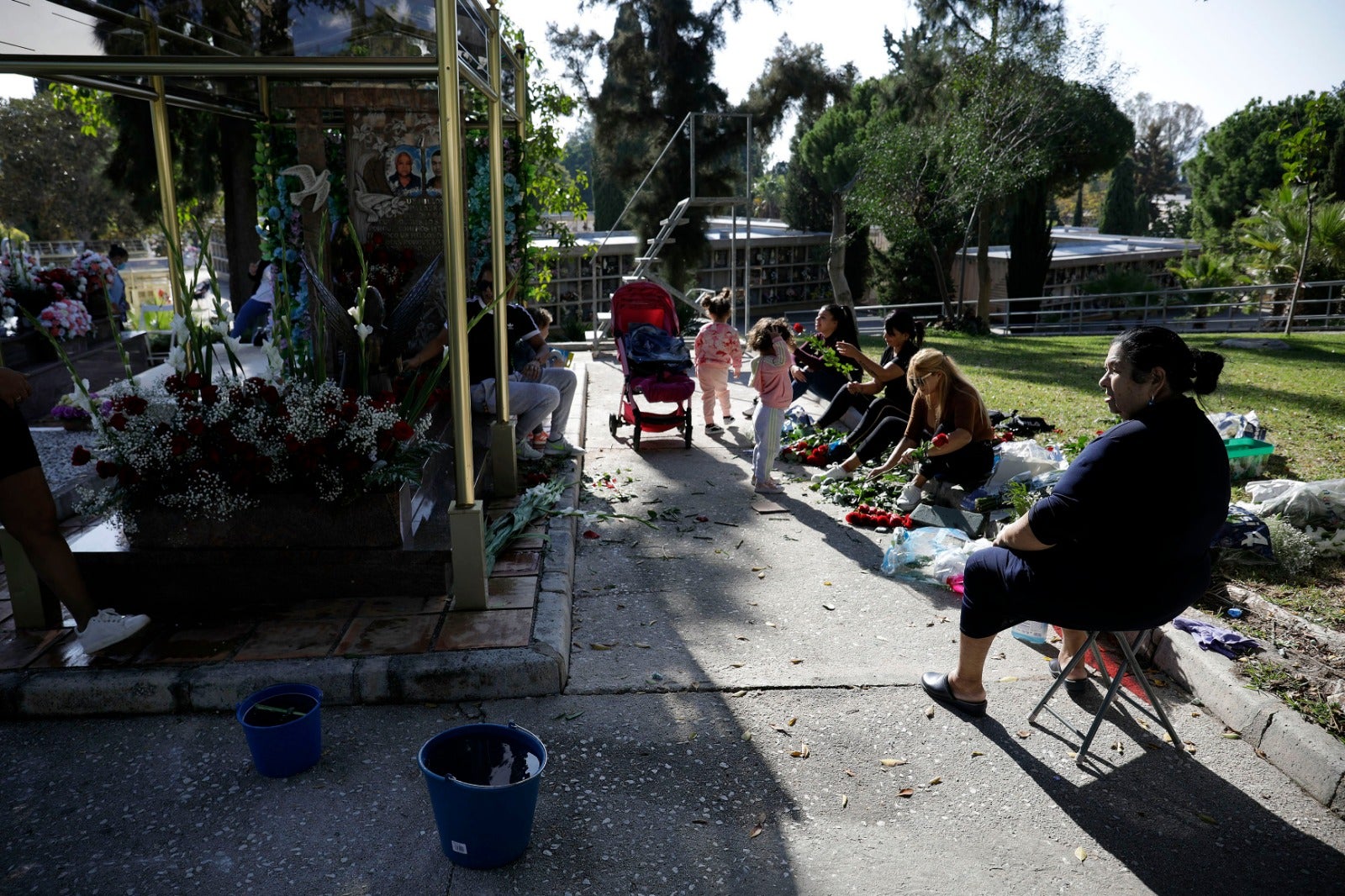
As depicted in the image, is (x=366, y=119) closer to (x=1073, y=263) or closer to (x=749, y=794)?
(x=749, y=794)

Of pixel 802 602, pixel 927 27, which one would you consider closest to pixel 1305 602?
pixel 802 602

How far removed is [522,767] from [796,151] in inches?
1644

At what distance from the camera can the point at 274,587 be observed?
14.1ft

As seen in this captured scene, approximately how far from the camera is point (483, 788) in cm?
269

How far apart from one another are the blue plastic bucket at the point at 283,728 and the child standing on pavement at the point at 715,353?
5.95 metres

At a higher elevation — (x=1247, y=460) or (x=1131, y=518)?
(x=1131, y=518)

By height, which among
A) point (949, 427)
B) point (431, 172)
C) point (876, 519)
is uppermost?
point (431, 172)

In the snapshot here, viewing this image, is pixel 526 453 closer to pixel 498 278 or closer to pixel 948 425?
pixel 498 278

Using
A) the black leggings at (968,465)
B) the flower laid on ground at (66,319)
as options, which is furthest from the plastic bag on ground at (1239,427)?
the flower laid on ground at (66,319)

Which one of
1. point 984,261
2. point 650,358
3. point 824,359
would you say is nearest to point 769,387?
point 824,359

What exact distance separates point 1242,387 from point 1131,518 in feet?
29.8

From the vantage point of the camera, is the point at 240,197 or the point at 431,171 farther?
the point at 240,197

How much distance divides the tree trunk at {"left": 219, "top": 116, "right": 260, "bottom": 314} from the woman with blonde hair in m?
11.3

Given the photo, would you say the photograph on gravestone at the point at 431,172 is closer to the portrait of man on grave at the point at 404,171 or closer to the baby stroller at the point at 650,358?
the portrait of man on grave at the point at 404,171
